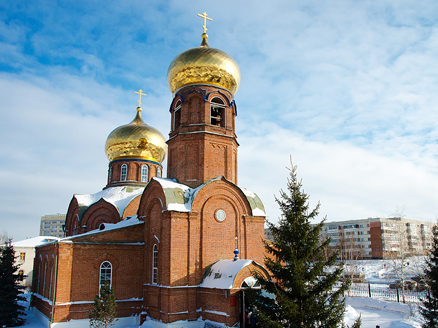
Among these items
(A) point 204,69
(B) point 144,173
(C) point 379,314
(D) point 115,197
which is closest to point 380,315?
(C) point 379,314

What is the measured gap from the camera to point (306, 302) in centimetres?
766

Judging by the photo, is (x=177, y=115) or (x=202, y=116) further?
(x=177, y=115)

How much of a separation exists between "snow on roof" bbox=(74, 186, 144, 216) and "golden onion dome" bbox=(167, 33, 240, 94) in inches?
273

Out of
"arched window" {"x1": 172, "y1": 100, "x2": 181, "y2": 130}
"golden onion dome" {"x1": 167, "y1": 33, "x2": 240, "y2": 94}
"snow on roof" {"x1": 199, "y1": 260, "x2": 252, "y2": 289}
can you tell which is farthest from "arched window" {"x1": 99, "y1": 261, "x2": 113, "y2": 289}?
"golden onion dome" {"x1": 167, "y1": 33, "x2": 240, "y2": 94}

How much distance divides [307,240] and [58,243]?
9.66 meters

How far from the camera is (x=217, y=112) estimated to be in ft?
52.7

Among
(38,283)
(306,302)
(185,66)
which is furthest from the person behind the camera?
(38,283)

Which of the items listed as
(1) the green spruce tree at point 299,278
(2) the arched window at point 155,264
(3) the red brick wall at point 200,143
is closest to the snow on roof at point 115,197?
(3) the red brick wall at point 200,143

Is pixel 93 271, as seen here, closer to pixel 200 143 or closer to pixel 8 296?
pixel 8 296

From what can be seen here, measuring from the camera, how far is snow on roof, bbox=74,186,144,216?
18.7m

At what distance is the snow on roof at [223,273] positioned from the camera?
11.5 m

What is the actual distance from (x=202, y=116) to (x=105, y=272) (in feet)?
25.4

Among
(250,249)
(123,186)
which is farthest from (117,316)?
(123,186)

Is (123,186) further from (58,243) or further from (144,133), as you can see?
(58,243)
